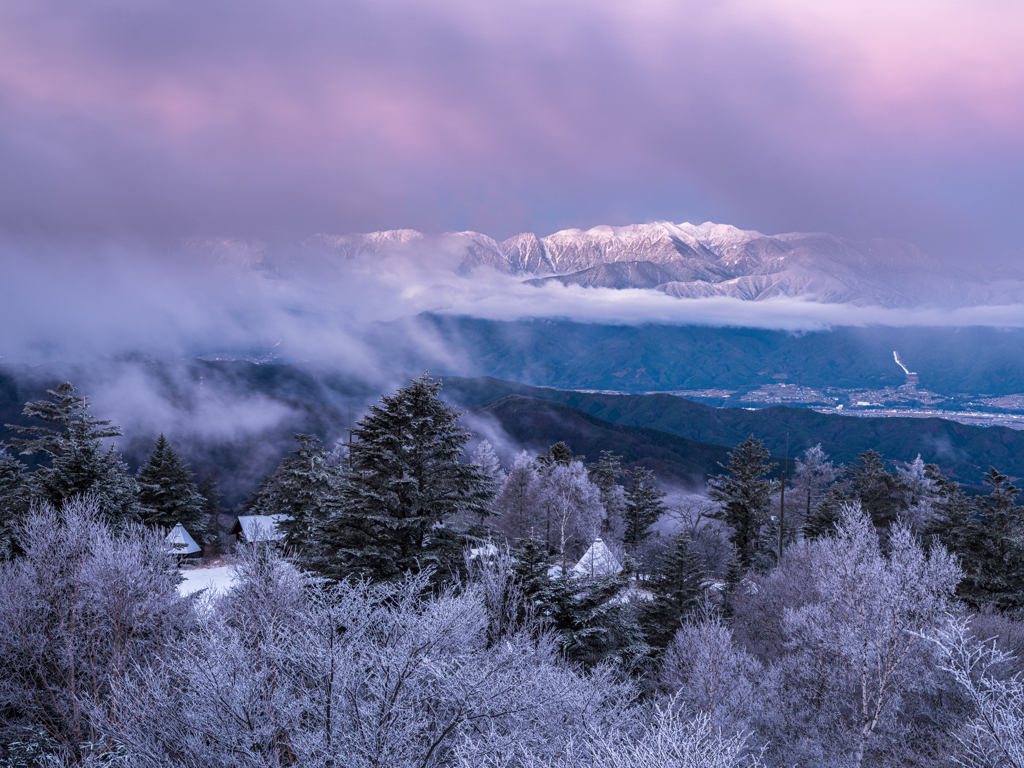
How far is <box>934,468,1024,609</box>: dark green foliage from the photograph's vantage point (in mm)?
29938

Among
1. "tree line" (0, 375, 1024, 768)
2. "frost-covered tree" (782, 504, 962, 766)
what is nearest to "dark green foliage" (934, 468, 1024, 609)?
"tree line" (0, 375, 1024, 768)

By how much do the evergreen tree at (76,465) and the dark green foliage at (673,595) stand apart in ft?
85.8

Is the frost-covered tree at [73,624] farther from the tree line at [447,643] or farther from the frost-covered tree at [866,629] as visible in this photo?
the frost-covered tree at [866,629]

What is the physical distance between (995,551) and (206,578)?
4450cm

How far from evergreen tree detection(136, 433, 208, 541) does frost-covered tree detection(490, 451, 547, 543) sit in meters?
26.3

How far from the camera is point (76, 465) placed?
85.3 ft

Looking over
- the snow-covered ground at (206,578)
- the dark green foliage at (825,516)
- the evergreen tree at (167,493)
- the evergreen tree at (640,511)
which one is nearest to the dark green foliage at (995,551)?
the dark green foliage at (825,516)

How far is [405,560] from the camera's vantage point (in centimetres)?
1931

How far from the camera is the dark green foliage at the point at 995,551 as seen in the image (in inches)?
1179

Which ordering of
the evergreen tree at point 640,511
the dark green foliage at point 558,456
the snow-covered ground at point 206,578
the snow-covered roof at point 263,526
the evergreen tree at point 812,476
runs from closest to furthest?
the snow-covered ground at point 206,578, the snow-covered roof at point 263,526, the evergreen tree at point 640,511, the dark green foliage at point 558,456, the evergreen tree at point 812,476

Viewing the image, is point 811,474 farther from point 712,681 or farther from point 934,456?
point 934,456

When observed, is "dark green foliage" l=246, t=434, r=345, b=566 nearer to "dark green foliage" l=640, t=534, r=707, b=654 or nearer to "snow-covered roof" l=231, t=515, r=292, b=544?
"snow-covered roof" l=231, t=515, r=292, b=544

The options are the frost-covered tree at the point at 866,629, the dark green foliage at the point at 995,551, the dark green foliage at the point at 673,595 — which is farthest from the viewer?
the dark green foliage at the point at 995,551

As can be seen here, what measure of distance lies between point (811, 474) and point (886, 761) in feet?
147
